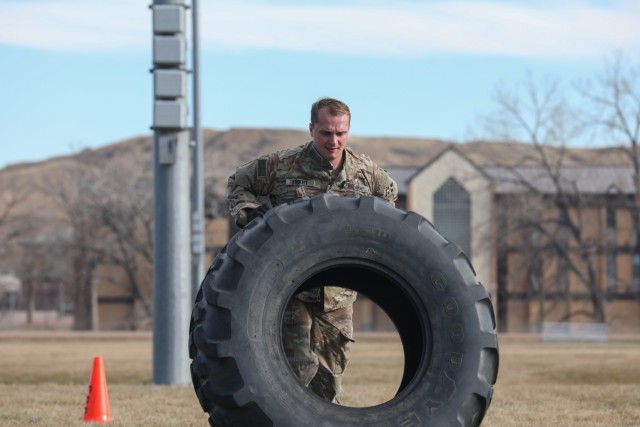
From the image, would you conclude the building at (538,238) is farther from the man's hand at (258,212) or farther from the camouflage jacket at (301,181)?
the man's hand at (258,212)

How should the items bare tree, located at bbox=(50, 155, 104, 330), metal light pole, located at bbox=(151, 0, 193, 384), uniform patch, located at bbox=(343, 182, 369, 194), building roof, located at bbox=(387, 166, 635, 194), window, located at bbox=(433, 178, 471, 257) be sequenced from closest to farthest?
uniform patch, located at bbox=(343, 182, 369, 194), metal light pole, located at bbox=(151, 0, 193, 384), building roof, located at bbox=(387, 166, 635, 194), bare tree, located at bbox=(50, 155, 104, 330), window, located at bbox=(433, 178, 471, 257)

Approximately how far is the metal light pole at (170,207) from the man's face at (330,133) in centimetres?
873

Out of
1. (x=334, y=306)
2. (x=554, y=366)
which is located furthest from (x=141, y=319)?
(x=334, y=306)

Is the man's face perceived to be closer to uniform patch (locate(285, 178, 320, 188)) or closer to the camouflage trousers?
uniform patch (locate(285, 178, 320, 188))

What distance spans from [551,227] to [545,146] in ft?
33.1

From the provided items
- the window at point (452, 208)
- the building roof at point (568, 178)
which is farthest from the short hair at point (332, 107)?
the window at point (452, 208)

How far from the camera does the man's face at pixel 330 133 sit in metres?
6.55

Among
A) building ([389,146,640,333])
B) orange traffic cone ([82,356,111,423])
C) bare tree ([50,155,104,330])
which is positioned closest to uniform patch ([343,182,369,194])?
orange traffic cone ([82,356,111,423])

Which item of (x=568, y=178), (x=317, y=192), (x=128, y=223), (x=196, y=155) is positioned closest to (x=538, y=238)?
(x=568, y=178)

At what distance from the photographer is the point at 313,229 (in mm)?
5992

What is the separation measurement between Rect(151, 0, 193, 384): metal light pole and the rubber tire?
9.37 metres

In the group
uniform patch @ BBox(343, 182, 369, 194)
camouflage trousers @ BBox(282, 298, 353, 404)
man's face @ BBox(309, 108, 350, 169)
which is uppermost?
man's face @ BBox(309, 108, 350, 169)

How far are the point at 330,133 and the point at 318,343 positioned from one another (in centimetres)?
120

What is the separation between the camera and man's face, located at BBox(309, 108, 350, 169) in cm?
655
